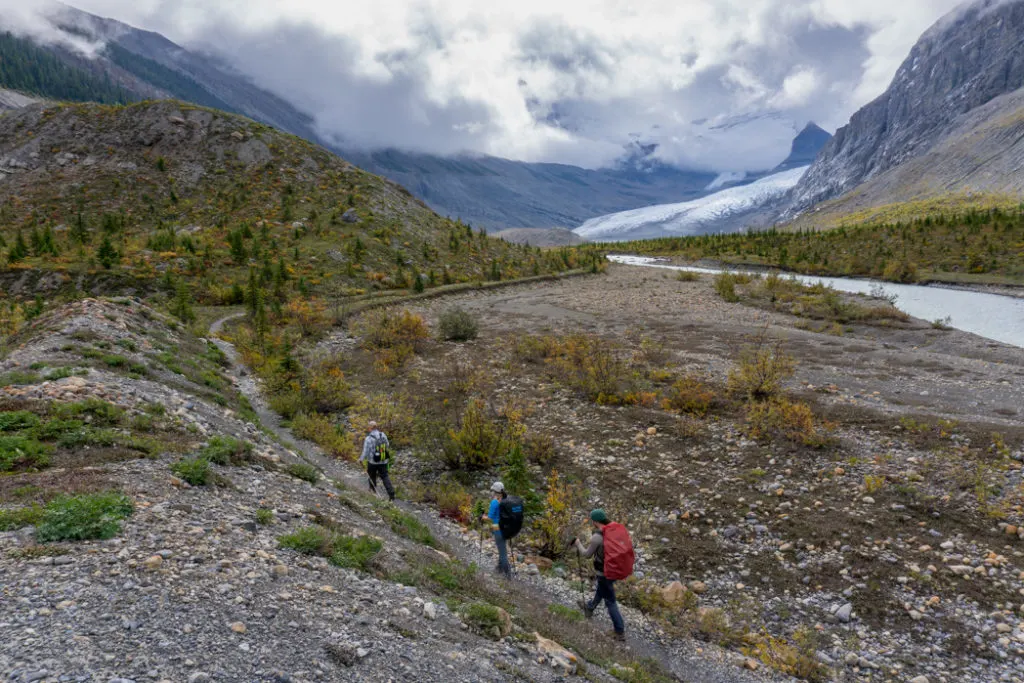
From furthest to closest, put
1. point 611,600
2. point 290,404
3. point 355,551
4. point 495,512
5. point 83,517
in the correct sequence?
point 290,404 → point 495,512 → point 611,600 → point 355,551 → point 83,517

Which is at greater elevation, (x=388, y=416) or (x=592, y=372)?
(x=592, y=372)

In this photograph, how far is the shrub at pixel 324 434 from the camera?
16.1m

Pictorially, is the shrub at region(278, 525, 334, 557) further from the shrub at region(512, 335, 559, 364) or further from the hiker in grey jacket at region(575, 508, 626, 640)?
the shrub at region(512, 335, 559, 364)

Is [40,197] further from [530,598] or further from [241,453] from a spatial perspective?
[530,598]

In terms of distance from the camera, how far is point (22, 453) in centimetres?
855

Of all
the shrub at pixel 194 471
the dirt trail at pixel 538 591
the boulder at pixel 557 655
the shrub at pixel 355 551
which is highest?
the shrub at pixel 194 471

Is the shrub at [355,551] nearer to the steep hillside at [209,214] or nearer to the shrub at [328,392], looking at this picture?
the shrub at [328,392]

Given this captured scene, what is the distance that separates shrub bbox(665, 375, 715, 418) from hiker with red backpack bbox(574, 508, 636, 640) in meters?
9.50

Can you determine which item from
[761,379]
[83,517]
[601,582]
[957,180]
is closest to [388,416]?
[601,582]

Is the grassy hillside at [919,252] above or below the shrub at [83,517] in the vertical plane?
above

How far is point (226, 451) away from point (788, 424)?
47.5ft

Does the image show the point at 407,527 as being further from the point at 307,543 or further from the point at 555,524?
the point at 307,543

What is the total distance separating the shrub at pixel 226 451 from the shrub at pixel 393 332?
52.9ft

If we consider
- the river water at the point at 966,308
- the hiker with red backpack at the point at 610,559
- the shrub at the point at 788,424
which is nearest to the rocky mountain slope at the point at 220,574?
the hiker with red backpack at the point at 610,559
